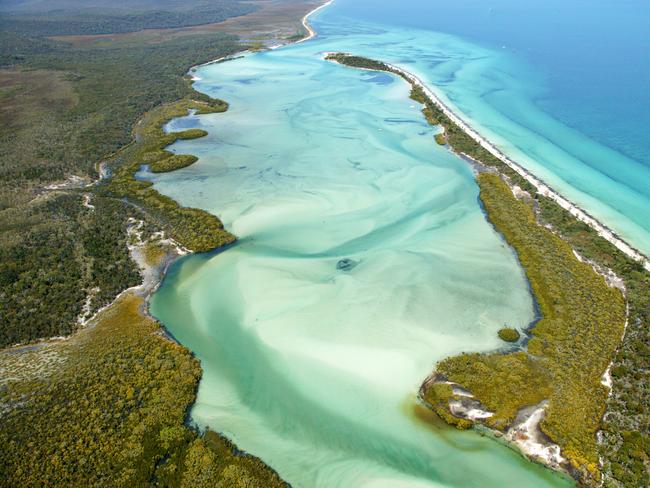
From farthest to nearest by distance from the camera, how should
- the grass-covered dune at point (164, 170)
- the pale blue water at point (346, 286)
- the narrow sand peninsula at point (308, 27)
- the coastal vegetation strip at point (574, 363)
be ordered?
the narrow sand peninsula at point (308, 27), the grass-covered dune at point (164, 170), the pale blue water at point (346, 286), the coastal vegetation strip at point (574, 363)

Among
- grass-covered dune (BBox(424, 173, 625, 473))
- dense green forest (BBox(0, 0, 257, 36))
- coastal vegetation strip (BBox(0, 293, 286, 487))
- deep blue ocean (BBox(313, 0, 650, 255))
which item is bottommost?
coastal vegetation strip (BBox(0, 293, 286, 487))

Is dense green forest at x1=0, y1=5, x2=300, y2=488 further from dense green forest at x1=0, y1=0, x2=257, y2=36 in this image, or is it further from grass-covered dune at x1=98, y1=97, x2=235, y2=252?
dense green forest at x1=0, y1=0, x2=257, y2=36

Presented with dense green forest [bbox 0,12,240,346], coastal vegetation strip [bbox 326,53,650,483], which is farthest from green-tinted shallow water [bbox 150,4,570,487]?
dense green forest [bbox 0,12,240,346]

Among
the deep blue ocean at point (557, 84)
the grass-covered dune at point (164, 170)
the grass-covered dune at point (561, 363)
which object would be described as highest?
the deep blue ocean at point (557, 84)

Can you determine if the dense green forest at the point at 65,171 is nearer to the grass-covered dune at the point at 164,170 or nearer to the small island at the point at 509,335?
the grass-covered dune at the point at 164,170

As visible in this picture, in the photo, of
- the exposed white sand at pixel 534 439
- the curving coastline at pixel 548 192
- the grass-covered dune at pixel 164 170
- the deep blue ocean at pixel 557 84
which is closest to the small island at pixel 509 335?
the exposed white sand at pixel 534 439

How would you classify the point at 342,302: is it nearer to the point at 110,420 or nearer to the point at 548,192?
the point at 110,420
